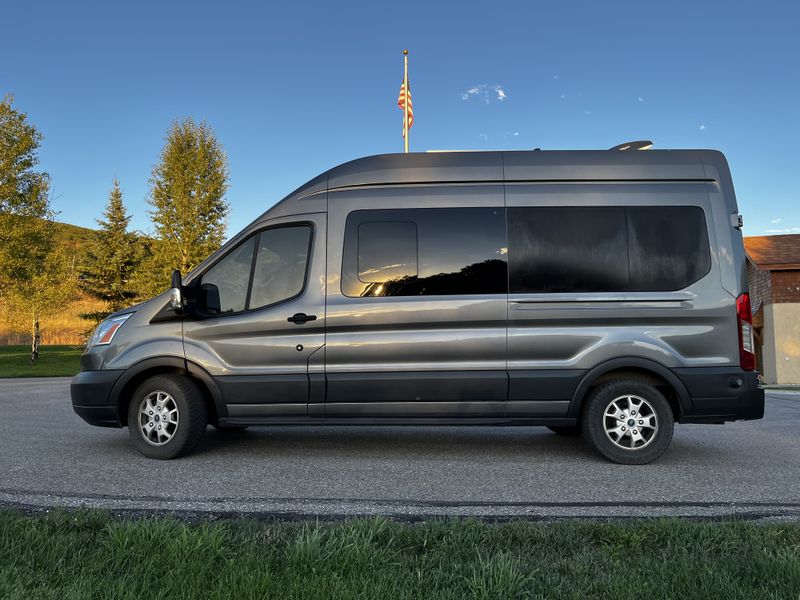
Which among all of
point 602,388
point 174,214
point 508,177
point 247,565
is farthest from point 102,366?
point 174,214

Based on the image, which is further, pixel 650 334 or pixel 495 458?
pixel 495 458

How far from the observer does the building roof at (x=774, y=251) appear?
25234 millimetres

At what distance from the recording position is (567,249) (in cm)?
512

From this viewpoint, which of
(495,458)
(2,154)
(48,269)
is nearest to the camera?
(495,458)

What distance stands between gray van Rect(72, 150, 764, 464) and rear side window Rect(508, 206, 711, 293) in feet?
0.05

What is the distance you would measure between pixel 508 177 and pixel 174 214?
30.0 meters

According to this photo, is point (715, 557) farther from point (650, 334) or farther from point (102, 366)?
point (102, 366)

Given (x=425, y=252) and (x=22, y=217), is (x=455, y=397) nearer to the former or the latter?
(x=425, y=252)

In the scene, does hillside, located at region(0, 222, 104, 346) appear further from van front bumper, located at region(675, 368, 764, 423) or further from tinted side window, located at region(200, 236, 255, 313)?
van front bumper, located at region(675, 368, 764, 423)

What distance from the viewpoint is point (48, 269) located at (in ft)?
84.5

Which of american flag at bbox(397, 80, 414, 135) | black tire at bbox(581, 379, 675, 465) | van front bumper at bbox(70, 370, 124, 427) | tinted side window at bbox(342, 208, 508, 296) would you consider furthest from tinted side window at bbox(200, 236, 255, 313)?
american flag at bbox(397, 80, 414, 135)

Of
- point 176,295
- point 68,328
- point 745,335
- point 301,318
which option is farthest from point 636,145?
point 68,328

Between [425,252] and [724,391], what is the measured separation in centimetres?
283

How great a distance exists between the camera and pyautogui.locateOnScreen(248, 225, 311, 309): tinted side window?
5230 mm
